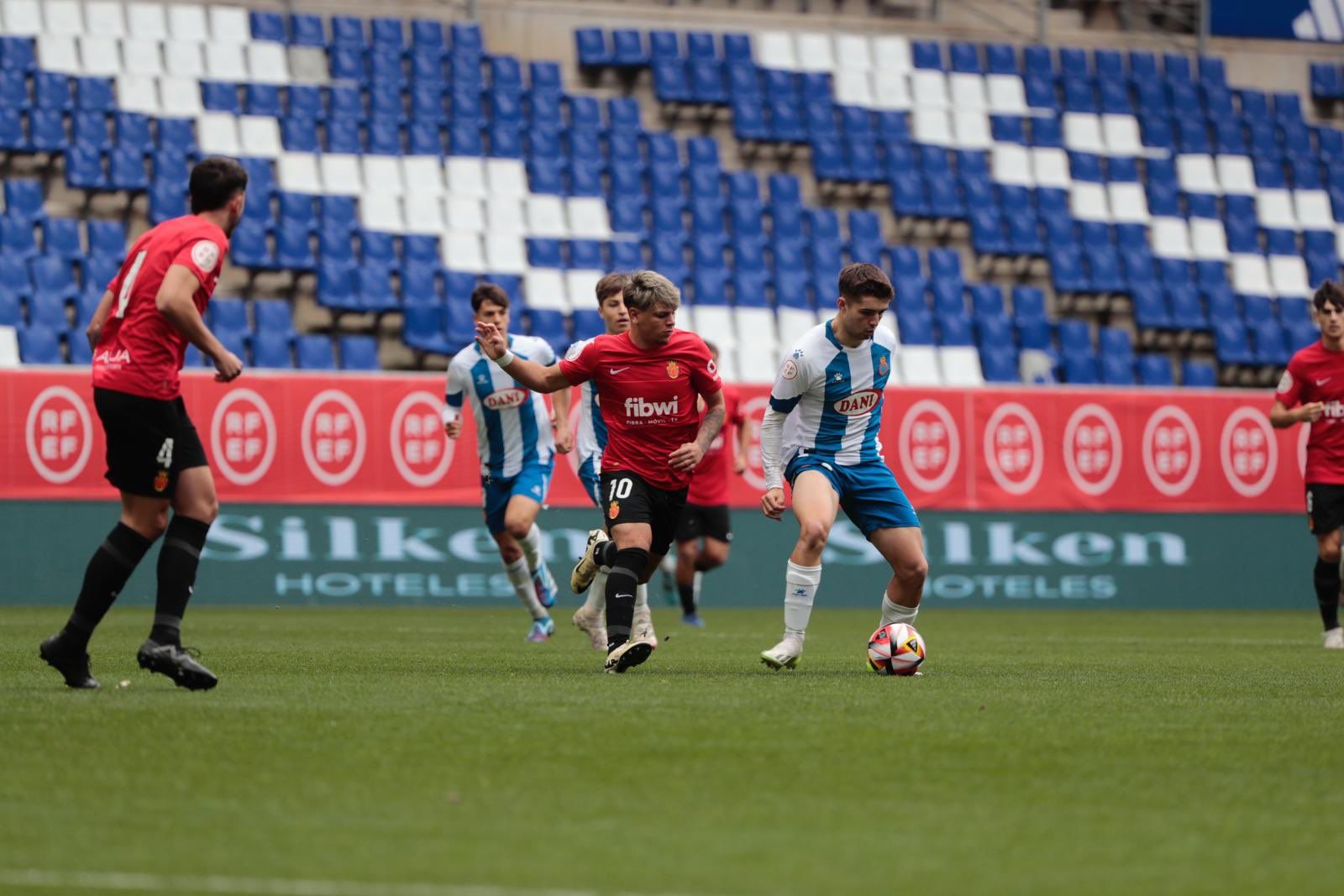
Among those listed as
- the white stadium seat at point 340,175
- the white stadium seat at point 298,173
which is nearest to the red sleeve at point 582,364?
the white stadium seat at point 298,173

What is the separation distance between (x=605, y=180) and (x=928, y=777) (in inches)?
826

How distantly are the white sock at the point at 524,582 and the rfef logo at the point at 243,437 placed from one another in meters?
5.67

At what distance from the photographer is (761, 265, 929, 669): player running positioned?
9820 mm

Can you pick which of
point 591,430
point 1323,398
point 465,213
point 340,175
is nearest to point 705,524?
point 591,430

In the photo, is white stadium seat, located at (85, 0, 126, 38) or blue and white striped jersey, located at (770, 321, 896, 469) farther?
white stadium seat, located at (85, 0, 126, 38)

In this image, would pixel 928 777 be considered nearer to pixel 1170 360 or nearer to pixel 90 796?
pixel 90 796

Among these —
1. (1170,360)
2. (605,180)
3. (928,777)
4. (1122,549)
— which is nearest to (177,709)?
(928,777)

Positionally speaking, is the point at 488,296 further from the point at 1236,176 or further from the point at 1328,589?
the point at 1236,176

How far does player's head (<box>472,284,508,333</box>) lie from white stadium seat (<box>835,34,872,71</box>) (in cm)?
1808

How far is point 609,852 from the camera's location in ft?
15.5

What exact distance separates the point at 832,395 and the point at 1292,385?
205 inches

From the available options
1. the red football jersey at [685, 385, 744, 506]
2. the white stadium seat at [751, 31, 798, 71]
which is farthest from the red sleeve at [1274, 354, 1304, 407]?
the white stadium seat at [751, 31, 798, 71]

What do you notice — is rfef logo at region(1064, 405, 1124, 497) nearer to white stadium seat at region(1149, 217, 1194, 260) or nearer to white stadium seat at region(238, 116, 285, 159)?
white stadium seat at region(1149, 217, 1194, 260)

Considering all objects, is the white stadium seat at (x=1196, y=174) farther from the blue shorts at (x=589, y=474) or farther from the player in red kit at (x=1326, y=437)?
the blue shorts at (x=589, y=474)
